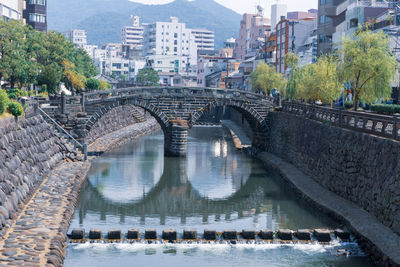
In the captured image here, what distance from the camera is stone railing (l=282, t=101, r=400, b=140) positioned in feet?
71.2

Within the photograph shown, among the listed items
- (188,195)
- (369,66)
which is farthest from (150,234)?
(369,66)

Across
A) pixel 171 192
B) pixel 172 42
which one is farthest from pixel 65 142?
pixel 172 42

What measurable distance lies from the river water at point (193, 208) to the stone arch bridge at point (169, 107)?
2.30m

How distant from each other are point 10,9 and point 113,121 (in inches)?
788

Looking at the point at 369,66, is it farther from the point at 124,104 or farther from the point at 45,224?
the point at 124,104

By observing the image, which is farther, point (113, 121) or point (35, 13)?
point (35, 13)

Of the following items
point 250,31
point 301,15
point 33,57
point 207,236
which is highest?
point 301,15

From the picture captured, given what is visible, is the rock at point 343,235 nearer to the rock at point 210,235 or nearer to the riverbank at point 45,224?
the rock at point 210,235

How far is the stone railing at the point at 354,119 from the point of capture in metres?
21.7

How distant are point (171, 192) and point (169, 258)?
13670mm

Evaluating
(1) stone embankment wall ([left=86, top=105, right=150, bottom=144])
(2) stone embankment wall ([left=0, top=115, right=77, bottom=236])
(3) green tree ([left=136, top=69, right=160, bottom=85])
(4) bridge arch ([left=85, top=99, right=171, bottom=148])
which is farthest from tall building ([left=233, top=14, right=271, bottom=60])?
(2) stone embankment wall ([left=0, top=115, right=77, bottom=236])

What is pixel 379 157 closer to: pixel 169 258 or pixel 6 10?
pixel 169 258

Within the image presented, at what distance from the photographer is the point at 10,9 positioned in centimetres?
6762

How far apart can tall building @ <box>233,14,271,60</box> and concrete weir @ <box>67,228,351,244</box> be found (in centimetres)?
11027
